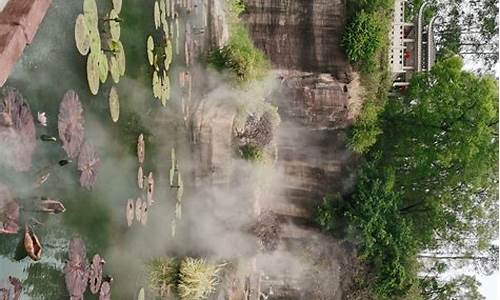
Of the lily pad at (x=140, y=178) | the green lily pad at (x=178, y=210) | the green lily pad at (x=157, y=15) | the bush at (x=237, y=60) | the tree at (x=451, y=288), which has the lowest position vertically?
the tree at (x=451, y=288)

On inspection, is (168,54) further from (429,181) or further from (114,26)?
(429,181)

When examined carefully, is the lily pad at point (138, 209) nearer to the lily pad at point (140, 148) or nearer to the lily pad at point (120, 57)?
the lily pad at point (140, 148)

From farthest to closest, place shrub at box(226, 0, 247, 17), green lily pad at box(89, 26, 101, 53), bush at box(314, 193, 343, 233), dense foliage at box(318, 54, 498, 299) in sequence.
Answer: dense foliage at box(318, 54, 498, 299) → bush at box(314, 193, 343, 233) → shrub at box(226, 0, 247, 17) → green lily pad at box(89, 26, 101, 53)

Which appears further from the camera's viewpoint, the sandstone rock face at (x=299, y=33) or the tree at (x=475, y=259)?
the tree at (x=475, y=259)

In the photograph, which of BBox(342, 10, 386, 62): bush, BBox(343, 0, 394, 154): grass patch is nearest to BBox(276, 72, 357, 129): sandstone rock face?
BBox(343, 0, 394, 154): grass patch

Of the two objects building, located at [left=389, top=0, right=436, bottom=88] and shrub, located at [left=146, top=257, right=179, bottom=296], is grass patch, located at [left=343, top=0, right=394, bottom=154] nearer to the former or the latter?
building, located at [left=389, top=0, right=436, bottom=88]

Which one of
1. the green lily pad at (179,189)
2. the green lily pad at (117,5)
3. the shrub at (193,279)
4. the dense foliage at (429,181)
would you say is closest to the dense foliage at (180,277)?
the shrub at (193,279)

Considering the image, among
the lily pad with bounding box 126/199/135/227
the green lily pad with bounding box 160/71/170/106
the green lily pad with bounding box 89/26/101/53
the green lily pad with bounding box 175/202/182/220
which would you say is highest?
the green lily pad with bounding box 89/26/101/53
